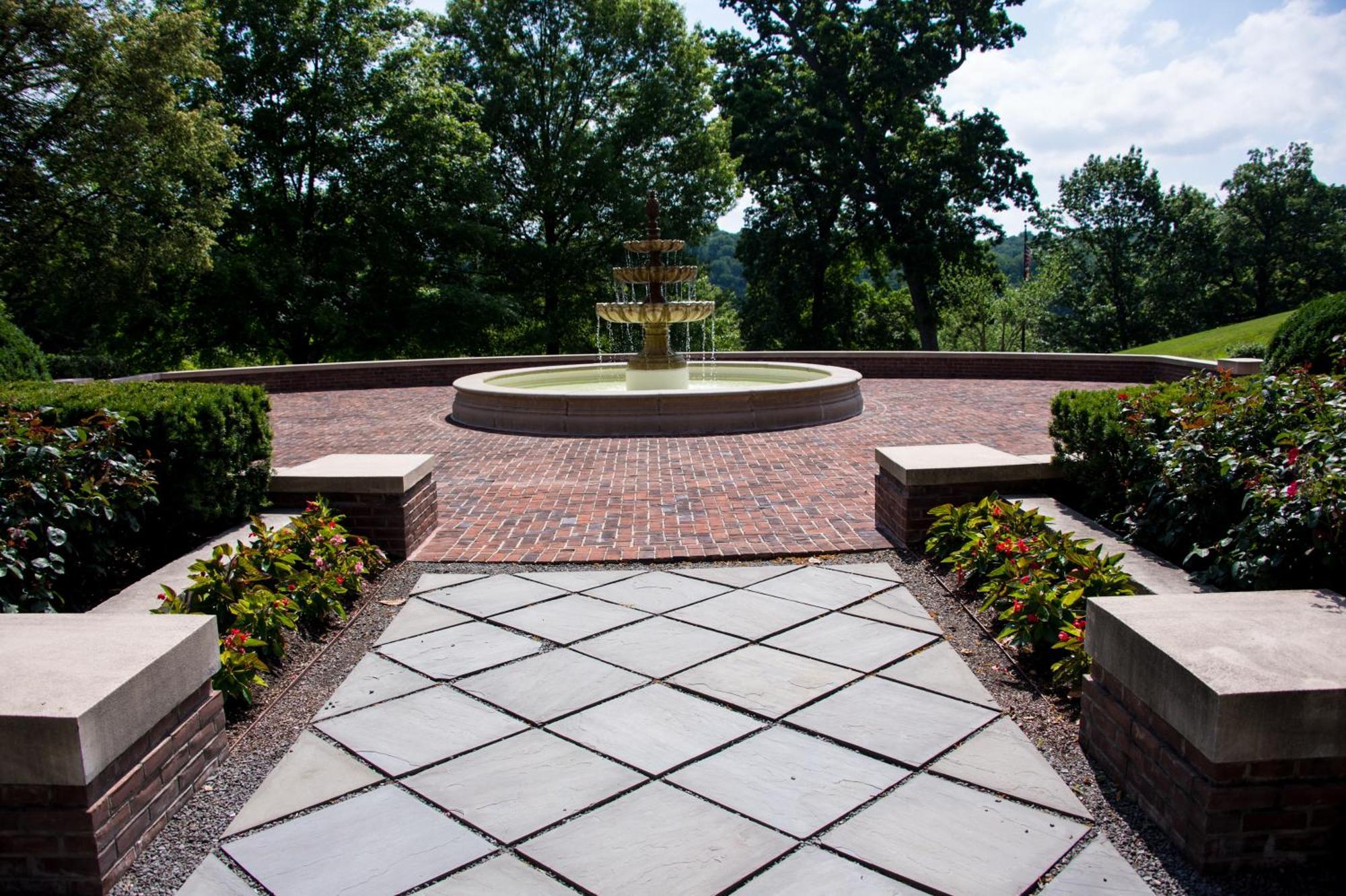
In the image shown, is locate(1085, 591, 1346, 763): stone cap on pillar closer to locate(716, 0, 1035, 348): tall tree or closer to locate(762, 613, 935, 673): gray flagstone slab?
locate(762, 613, 935, 673): gray flagstone slab

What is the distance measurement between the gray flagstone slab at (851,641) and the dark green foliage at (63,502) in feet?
10.9

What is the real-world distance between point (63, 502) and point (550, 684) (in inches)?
101

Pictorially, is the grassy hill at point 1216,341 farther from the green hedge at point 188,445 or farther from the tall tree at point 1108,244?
the green hedge at point 188,445

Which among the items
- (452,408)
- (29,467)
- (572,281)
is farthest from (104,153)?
(29,467)

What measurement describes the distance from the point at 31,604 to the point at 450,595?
6.27ft

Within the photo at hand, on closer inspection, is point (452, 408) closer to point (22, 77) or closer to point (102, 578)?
point (102, 578)

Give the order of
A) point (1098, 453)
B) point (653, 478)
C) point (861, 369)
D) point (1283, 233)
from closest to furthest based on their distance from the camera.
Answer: point (1098, 453)
point (653, 478)
point (861, 369)
point (1283, 233)

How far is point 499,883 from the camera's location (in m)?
2.43

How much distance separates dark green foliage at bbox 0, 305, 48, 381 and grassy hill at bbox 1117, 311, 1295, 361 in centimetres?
1824

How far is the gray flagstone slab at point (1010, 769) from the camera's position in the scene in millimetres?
2826

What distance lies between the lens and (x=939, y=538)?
17.3ft

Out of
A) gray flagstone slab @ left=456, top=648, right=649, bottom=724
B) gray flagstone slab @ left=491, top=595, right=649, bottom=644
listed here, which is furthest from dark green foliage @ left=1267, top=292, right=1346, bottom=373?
gray flagstone slab @ left=456, top=648, right=649, bottom=724

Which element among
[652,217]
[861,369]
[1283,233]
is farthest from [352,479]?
[1283,233]

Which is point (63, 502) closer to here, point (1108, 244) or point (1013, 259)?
point (1108, 244)
